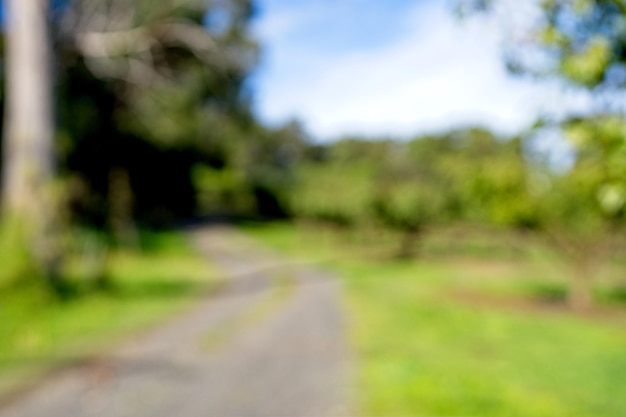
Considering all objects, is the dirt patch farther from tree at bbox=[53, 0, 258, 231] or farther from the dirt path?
tree at bbox=[53, 0, 258, 231]

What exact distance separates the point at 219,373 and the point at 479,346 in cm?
485

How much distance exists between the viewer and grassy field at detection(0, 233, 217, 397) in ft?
24.9

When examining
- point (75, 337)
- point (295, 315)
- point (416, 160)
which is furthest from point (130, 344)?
point (416, 160)

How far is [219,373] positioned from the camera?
7.09 meters

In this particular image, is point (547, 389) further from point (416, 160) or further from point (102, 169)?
point (416, 160)

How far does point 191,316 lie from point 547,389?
6213 mm

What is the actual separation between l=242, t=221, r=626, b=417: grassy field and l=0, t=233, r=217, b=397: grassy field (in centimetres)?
327

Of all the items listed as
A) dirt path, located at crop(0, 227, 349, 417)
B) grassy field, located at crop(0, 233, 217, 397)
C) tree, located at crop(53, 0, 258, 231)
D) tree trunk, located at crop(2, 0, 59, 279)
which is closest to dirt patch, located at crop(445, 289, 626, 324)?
dirt path, located at crop(0, 227, 349, 417)

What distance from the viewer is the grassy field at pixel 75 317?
7.59 meters

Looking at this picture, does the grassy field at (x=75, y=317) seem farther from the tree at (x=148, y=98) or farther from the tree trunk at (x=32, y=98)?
the tree at (x=148, y=98)

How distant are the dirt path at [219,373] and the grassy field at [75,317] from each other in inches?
17.0

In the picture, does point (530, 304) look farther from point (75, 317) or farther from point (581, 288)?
point (75, 317)

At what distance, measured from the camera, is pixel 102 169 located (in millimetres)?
40125

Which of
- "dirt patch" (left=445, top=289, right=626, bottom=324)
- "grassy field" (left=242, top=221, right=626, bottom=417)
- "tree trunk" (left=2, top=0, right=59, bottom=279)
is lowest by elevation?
"dirt patch" (left=445, top=289, right=626, bottom=324)
